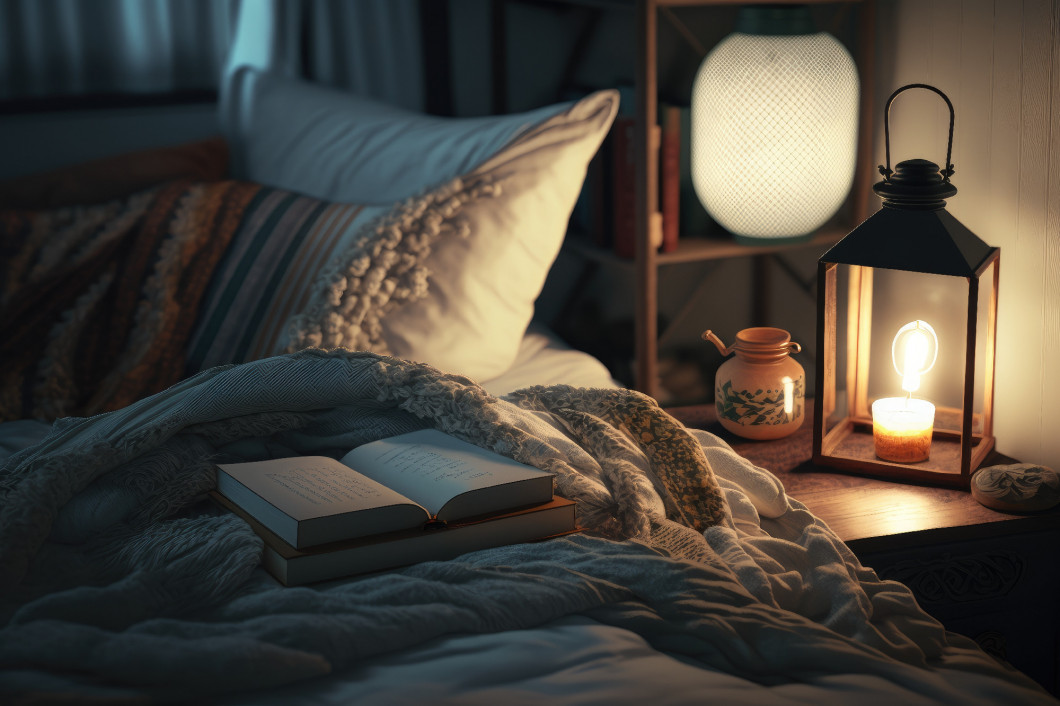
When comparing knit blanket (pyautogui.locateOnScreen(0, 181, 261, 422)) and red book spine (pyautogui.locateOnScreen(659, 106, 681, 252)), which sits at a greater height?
red book spine (pyautogui.locateOnScreen(659, 106, 681, 252))

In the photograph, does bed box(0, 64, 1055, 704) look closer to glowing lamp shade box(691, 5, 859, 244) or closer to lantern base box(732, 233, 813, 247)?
glowing lamp shade box(691, 5, 859, 244)

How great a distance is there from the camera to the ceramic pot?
1.30 m

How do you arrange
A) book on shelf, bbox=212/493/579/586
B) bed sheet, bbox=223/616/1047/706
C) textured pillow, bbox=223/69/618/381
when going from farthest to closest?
textured pillow, bbox=223/69/618/381
book on shelf, bbox=212/493/579/586
bed sheet, bbox=223/616/1047/706

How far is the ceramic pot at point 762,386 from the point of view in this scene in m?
1.30

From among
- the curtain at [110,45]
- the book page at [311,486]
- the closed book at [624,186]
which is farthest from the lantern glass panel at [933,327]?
the curtain at [110,45]

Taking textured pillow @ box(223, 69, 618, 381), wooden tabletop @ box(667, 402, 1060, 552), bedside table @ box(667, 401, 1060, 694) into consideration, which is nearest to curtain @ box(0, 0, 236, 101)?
textured pillow @ box(223, 69, 618, 381)

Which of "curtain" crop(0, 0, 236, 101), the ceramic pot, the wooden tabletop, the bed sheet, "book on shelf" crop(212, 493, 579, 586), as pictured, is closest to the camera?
the bed sheet

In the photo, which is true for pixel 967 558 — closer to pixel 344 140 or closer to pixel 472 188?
pixel 472 188

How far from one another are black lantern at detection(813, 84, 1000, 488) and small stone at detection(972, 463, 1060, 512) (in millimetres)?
36

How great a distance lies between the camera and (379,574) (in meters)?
0.79

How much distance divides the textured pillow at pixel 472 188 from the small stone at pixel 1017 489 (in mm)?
683

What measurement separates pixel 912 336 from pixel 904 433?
12 cm

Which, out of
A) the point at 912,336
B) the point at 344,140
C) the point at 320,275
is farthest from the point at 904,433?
the point at 344,140

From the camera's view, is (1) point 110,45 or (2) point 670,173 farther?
(1) point 110,45
